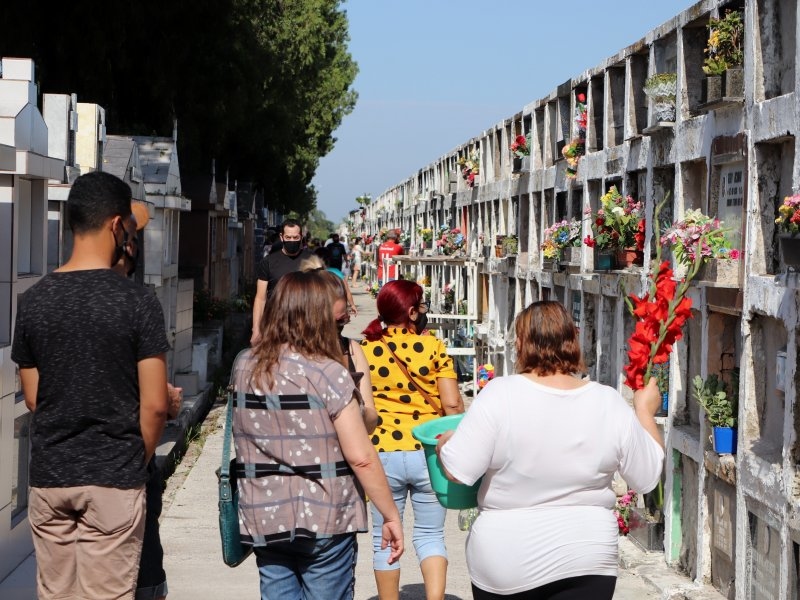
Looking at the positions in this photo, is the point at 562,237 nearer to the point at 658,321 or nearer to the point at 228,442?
the point at 658,321

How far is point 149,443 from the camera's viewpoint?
366 cm

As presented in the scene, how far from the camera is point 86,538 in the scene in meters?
3.63

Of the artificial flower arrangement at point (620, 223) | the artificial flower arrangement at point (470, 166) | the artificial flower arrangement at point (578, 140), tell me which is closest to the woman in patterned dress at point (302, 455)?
the artificial flower arrangement at point (620, 223)

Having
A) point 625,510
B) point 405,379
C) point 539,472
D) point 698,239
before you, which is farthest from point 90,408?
point 625,510

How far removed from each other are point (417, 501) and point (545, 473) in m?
1.93

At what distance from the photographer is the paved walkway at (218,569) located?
23.1 feet

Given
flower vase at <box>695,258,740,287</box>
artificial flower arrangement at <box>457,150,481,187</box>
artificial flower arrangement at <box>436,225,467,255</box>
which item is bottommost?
flower vase at <box>695,258,740,287</box>

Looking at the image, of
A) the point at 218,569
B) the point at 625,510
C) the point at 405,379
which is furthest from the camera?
the point at 625,510

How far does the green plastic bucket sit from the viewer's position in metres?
3.86

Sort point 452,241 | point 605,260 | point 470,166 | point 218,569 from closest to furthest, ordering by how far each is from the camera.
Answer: point 218,569 → point 605,260 → point 470,166 → point 452,241

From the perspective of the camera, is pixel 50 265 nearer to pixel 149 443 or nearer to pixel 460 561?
pixel 460 561

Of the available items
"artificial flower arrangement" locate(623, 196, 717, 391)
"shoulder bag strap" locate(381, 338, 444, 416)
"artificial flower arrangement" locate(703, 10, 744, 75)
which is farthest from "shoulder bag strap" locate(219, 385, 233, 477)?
"artificial flower arrangement" locate(703, 10, 744, 75)

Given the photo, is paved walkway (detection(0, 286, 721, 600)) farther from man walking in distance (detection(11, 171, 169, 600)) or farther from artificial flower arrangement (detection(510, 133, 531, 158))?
artificial flower arrangement (detection(510, 133, 531, 158))

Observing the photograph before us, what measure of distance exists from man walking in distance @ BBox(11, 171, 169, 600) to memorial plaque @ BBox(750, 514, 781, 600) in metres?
4.28
